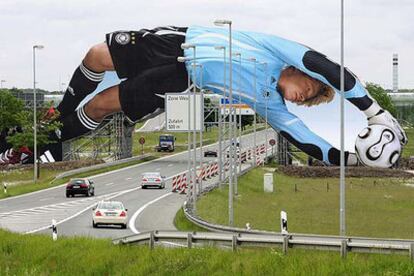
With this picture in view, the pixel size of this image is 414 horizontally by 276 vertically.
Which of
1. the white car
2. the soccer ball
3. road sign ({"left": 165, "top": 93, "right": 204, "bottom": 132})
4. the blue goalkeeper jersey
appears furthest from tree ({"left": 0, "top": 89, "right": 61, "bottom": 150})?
the white car

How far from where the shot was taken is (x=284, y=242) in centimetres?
2269

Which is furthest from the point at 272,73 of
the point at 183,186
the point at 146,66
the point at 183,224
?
the point at 183,224

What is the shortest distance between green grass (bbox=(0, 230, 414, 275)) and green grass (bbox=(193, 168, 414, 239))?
1479cm

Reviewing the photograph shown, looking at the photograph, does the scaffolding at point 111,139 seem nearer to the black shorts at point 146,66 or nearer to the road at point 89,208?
the black shorts at point 146,66

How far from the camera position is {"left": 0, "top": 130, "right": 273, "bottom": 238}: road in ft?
137

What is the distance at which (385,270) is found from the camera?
65.4 ft

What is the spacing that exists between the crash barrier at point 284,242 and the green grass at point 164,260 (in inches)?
7.9

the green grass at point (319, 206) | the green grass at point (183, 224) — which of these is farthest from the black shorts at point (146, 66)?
the green grass at point (183, 224)

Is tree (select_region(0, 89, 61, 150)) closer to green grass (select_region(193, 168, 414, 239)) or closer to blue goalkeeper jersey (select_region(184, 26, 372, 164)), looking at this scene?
blue goalkeeper jersey (select_region(184, 26, 372, 164))

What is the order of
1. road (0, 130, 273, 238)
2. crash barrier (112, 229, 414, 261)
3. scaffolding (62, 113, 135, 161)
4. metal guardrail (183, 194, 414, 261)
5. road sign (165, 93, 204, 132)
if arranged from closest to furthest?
metal guardrail (183, 194, 414, 261) → crash barrier (112, 229, 414, 261) → road (0, 130, 273, 238) → road sign (165, 93, 204, 132) → scaffolding (62, 113, 135, 161)

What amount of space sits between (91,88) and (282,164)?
2251cm

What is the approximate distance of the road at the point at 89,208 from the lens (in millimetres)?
41906

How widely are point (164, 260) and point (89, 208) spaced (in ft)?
98.7

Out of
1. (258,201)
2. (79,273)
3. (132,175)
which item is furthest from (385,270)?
(132,175)
